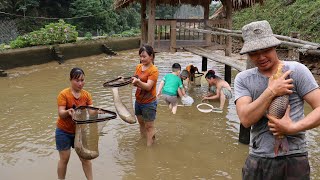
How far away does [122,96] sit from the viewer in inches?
214

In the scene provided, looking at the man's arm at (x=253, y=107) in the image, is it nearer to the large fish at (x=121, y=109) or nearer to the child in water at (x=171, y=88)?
the large fish at (x=121, y=109)

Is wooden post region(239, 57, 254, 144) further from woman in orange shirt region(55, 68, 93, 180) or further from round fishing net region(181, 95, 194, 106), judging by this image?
woman in orange shirt region(55, 68, 93, 180)

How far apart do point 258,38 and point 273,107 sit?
47 cm

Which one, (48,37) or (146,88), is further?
(48,37)

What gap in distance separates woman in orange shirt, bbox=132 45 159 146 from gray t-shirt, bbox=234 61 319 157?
286 cm

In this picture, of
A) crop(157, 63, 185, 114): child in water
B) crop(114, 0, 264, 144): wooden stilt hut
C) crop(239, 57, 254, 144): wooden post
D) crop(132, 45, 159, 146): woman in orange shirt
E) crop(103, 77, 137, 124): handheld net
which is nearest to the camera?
crop(103, 77, 137, 124): handheld net

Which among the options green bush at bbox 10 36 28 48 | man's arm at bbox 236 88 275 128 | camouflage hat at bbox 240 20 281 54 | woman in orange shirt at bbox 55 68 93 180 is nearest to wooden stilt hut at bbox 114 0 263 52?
green bush at bbox 10 36 28 48

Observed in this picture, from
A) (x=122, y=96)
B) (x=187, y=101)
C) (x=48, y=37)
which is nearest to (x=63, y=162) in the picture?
(x=122, y=96)

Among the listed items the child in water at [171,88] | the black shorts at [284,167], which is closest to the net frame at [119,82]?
the child in water at [171,88]

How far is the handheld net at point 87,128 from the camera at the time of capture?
160 inches

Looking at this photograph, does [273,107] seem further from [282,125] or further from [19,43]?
[19,43]

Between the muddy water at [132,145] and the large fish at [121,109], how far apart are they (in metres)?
0.67

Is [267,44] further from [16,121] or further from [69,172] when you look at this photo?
[16,121]

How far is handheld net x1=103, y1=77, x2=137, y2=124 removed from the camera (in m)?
5.30
